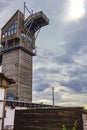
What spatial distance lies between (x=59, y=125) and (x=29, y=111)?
2438 mm

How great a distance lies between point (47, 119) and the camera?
14.4 m

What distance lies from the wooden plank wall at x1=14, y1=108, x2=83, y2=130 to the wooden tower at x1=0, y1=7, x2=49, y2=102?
18740mm

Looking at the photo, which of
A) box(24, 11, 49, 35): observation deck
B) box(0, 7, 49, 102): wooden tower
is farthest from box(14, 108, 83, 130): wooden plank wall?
box(24, 11, 49, 35): observation deck

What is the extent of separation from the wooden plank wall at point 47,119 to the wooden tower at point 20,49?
18740mm

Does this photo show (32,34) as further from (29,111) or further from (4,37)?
(29,111)

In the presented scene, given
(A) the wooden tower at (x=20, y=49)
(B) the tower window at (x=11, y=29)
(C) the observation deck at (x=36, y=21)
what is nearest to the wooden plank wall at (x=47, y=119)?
(A) the wooden tower at (x=20, y=49)

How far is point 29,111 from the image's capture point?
15188 mm

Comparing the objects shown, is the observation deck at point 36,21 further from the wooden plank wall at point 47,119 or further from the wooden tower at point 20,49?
the wooden plank wall at point 47,119

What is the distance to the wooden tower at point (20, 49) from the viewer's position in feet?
116

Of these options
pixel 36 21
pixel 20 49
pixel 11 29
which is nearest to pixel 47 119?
pixel 20 49

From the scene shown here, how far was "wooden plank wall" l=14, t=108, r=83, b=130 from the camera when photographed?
1369 centimetres

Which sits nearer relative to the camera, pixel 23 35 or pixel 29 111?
pixel 29 111

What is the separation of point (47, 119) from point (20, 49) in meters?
23.5

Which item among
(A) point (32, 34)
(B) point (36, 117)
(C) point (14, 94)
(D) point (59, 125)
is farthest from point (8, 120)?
(A) point (32, 34)
